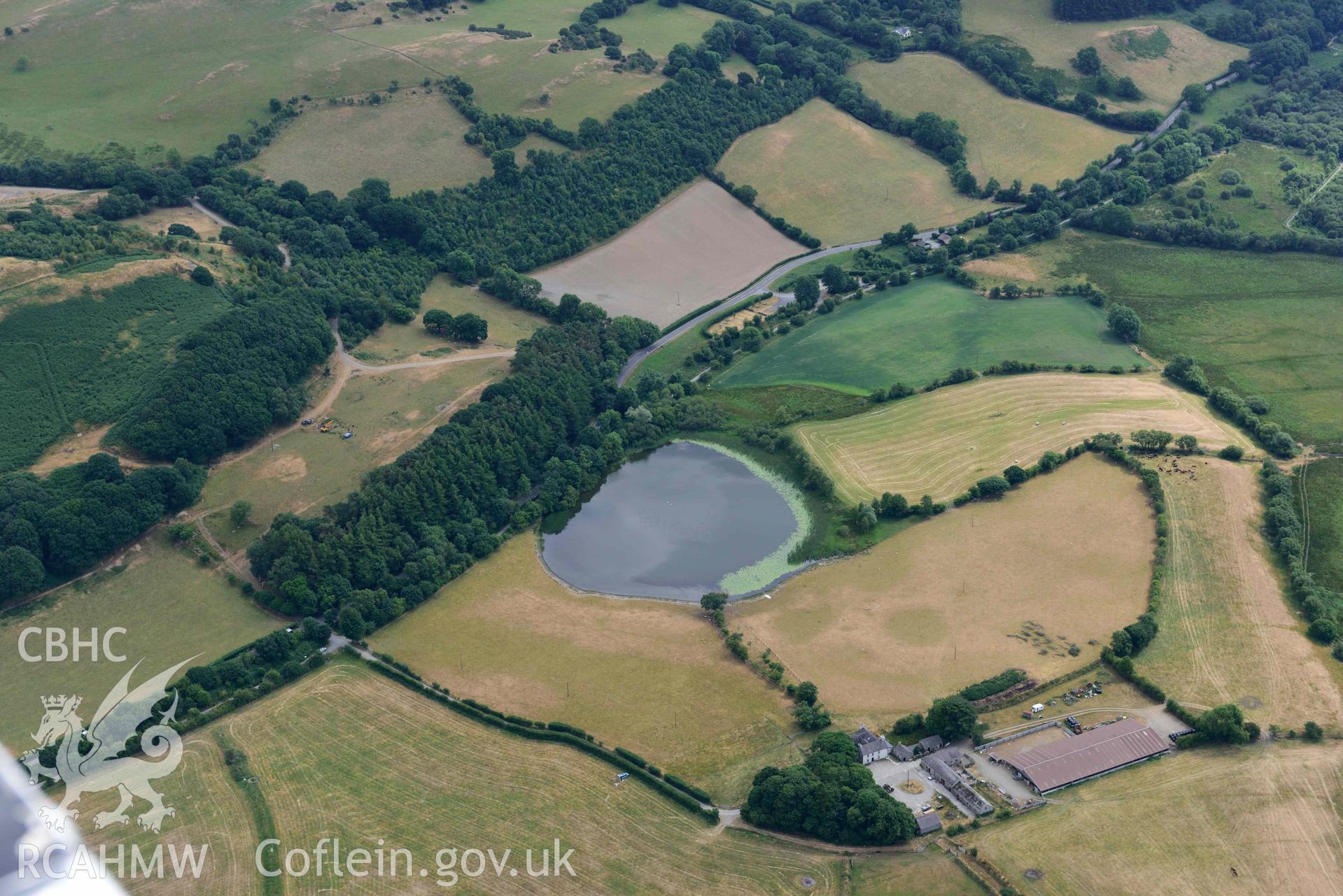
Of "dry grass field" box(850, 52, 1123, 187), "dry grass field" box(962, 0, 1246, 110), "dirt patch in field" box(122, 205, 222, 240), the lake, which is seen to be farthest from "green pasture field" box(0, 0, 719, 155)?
the lake

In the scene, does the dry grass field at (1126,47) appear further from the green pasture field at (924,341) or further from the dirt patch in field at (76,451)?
the dirt patch in field at (76,451)

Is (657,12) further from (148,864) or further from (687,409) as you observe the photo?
(148,864)

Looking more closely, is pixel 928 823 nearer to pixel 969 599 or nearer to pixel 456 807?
pixel 969 599

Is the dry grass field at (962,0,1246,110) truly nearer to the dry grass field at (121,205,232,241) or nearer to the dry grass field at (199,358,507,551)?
the dry grass field at (199,358,507,551)

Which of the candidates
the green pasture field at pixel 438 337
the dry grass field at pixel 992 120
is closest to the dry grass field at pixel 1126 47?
the dry grass field at pixel 992 120

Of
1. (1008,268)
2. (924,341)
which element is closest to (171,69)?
(924,341)

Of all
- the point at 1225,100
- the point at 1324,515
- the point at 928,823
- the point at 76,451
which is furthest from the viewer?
the point at 1225,100
